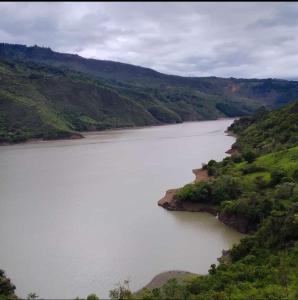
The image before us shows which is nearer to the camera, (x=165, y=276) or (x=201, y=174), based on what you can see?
(x=165, y=276)

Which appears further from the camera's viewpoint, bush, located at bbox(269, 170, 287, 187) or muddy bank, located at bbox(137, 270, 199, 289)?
bush, located at bbox(269, 170, 287, 187)

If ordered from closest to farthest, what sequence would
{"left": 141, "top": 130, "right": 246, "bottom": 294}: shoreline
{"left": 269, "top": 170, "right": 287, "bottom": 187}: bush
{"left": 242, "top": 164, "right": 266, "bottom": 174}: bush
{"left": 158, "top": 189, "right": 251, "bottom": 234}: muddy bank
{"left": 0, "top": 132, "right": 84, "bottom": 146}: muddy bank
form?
{"left": 141, "top": 130, "right": 246, "bottom": 294}: shoreline, {"left": 158, "top": 189, "right": 251, "bottom": 234}: muddy bank, {"left": 269, "top": 170, "right": 287, "bottom": 187}: bush, {"left": 242, "top": 164, "right": 266, "bottom": 174}: bush, {"left": 0, "top": 132, "right": 84, "bottom": 146}: muddy bank

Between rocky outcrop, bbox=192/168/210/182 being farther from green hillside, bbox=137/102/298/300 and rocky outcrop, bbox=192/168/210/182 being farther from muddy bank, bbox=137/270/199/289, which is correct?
muddy bank, bbox=137/270/199/289

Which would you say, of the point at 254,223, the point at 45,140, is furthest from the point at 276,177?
the point at 45,140

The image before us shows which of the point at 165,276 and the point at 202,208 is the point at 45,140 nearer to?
the point at 202,208

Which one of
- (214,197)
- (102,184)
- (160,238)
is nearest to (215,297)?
(160,238)

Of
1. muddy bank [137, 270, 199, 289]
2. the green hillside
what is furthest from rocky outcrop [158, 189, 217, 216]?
muddy bank [137, 270, 199, 289]
